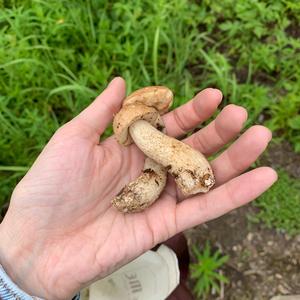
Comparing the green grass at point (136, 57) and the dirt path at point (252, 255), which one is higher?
the green grass at point (136, 57)

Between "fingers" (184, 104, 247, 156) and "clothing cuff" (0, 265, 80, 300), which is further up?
"fingers" (184, 104, 247, 156)

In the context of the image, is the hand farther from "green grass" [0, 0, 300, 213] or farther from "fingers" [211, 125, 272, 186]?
"green grass" [0, 0, 300, 213]

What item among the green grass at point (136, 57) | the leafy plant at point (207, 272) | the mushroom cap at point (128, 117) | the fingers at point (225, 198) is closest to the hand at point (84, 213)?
the fingers at point (225, 198)

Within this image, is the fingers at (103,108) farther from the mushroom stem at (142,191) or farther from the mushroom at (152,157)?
the mushroom stem at (142,191)

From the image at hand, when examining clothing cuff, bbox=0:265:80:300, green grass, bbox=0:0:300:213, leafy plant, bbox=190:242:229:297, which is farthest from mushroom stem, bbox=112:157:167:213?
green grass, bbox=0:0:300:213

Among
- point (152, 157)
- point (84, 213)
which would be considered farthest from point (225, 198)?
point (84, 213)
